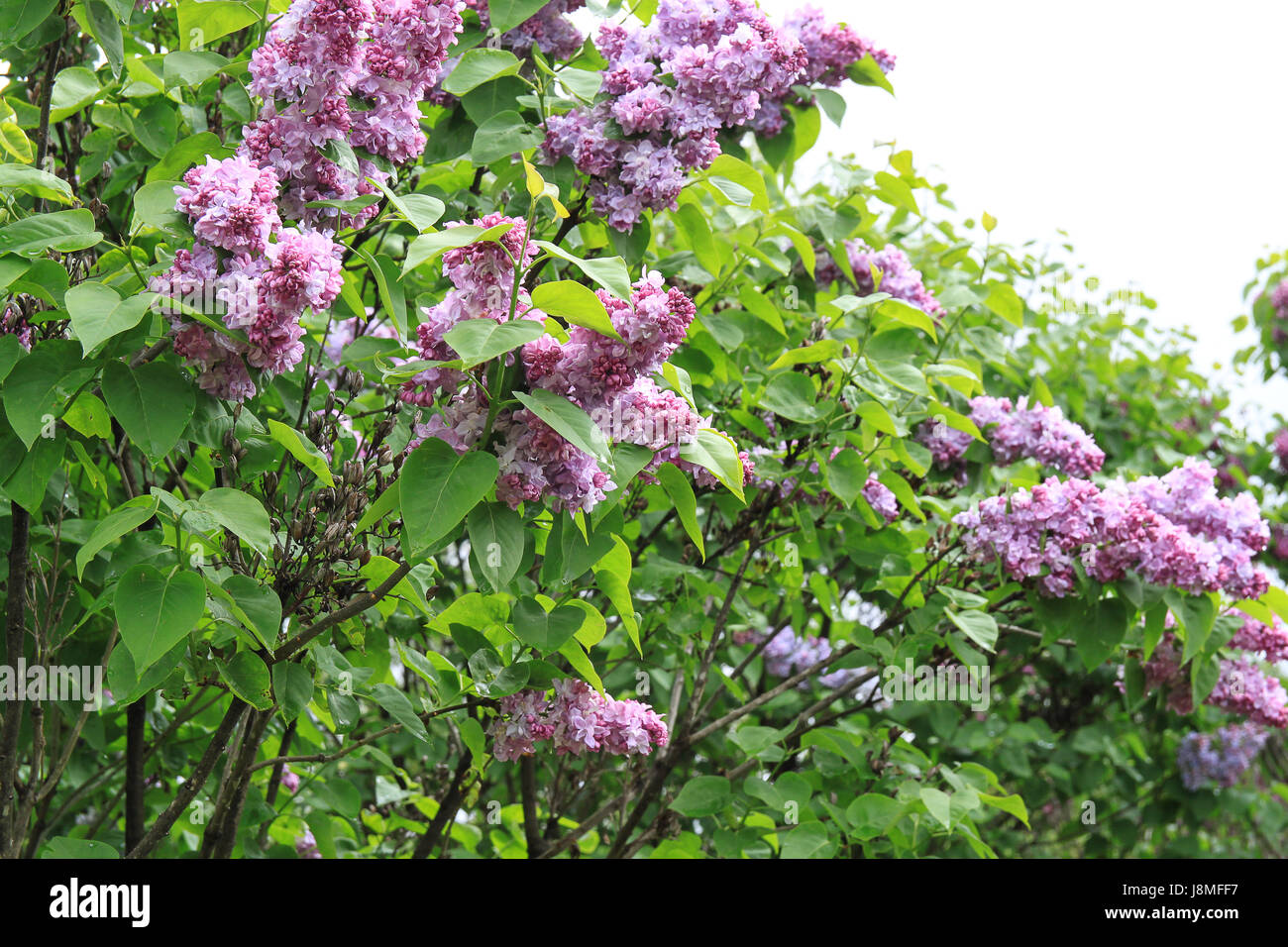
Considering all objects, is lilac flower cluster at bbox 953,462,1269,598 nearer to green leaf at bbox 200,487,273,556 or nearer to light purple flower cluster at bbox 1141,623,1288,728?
light purple flower cluster at bbox 1141,623,1288,728

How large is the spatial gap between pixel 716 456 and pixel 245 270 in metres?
0.76

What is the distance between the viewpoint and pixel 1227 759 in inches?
201

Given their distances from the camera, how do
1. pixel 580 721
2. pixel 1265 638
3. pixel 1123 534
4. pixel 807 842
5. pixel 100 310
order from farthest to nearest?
pixel 1265 638 → pixel 807 842 → pixel 1123 534 → pixel 580 721 → pixel 100 310

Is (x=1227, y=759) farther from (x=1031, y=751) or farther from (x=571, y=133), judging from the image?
(x=571, y=133)

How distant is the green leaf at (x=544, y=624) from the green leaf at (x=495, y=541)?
0.28 metres

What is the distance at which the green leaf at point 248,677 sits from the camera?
6.20 ft

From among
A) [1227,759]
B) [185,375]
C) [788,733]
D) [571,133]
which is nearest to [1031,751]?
[1227,759]

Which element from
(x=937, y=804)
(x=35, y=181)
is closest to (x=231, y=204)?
(x=35, y=181)

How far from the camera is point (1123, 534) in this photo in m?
2.70

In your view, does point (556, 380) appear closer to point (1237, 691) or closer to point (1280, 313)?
point (1237, 691)

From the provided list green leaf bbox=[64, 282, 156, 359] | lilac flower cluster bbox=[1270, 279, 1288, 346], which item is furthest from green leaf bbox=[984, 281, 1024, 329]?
lilac flower cluster bbox=[1270, 279, 1288, 346]

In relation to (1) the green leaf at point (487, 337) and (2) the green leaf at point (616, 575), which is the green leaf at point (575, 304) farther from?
(2) the green leaf at point (616, 575)

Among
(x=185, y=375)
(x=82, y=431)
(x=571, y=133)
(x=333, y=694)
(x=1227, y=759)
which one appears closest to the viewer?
(x=185, y=375)
